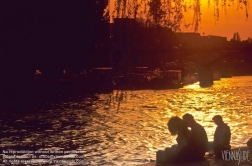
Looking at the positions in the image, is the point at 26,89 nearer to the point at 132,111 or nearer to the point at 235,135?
the point at 132,111

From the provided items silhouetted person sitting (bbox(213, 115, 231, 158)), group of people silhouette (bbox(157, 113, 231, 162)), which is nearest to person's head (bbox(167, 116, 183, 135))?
group of people silhouette (bbox(157, 113, 231, 162))

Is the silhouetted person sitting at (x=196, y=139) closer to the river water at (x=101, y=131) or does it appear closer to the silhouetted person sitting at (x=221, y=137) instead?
the silhouetted person sitting at (x=221, y=137)

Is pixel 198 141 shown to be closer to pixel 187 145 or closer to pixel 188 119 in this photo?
pixel 187 145

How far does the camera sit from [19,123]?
4522 centimetres

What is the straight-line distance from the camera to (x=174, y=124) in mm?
16453

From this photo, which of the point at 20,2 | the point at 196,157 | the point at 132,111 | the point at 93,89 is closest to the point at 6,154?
the point at 196,157

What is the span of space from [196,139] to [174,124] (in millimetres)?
1430

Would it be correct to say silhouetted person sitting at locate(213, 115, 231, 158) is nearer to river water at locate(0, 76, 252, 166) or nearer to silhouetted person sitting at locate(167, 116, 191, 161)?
silhouetted person sitting at locate(167, 116, 191, 161)

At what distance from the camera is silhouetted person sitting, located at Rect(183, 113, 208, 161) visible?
17.3 meters

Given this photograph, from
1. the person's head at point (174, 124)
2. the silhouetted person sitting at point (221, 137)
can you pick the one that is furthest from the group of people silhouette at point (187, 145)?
the silhouetted person sitting at point (221, 137)

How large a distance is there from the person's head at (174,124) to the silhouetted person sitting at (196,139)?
0.61 meters

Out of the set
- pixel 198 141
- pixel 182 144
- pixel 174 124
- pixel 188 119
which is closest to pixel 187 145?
pixel 182 144

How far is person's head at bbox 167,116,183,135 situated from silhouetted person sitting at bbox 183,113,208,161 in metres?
0.61

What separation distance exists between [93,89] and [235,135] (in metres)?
58.3
